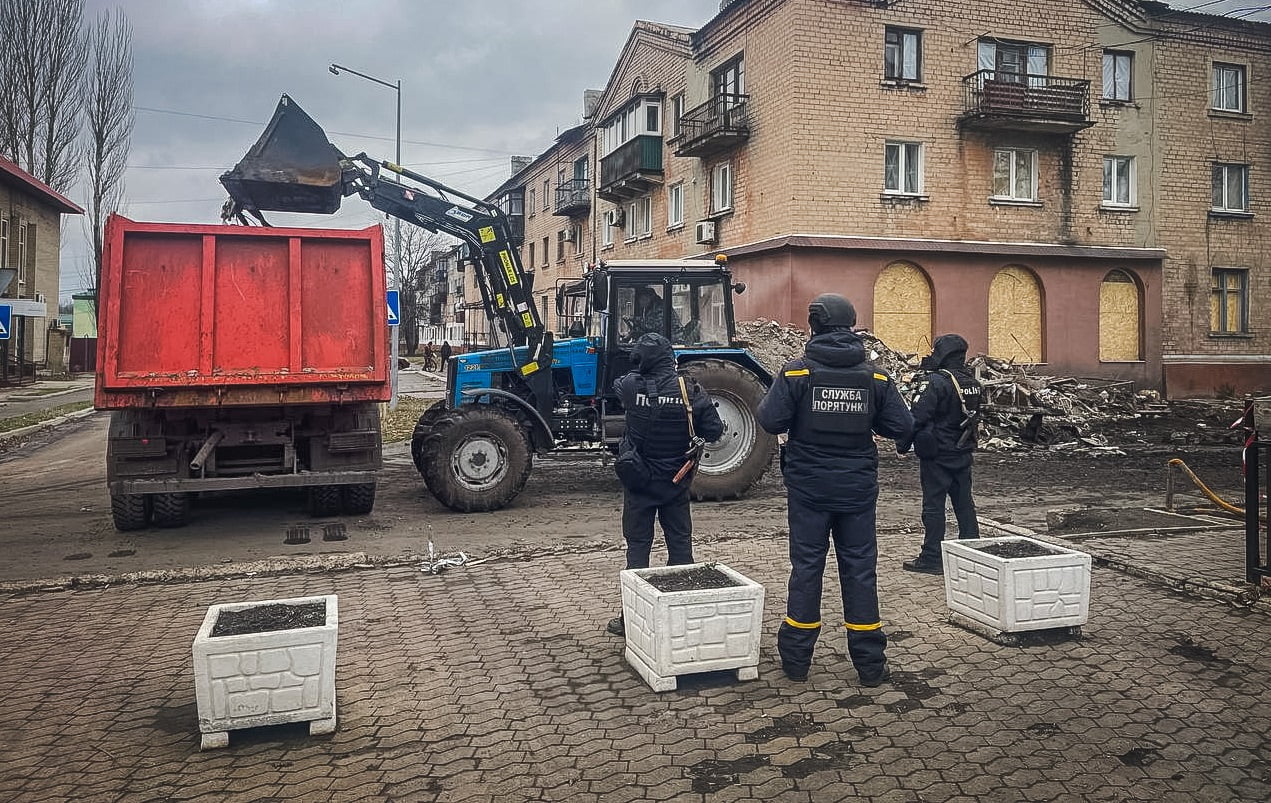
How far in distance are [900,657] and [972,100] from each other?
1954cm

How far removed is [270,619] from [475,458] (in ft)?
17.2

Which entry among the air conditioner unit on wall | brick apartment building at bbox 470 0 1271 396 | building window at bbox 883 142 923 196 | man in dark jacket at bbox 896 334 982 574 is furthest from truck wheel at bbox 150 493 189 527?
building window at bbox 883 142 923 196

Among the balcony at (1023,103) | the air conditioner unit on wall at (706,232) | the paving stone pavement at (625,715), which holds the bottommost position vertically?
the paving stone pavement at (625,715)

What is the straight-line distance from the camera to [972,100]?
854 inches

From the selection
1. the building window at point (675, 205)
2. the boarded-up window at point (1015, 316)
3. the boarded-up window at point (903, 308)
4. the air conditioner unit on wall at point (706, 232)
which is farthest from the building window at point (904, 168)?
the building window at point (675, 205)

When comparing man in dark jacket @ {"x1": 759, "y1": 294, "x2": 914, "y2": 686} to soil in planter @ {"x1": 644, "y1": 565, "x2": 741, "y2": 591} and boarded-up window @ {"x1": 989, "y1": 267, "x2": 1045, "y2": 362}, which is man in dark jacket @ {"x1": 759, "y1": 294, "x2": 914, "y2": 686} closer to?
soil in planter @ {"x1": 644, "y1": 565, "x2": 741, "y2": 591}

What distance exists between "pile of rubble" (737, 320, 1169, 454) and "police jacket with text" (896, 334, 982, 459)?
331 inches

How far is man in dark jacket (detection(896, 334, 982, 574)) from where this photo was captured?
7.25m

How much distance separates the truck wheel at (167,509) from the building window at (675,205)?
1989 centimetres

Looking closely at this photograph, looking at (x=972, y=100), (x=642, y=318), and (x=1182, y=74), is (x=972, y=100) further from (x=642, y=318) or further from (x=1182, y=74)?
(x=642, y=318)

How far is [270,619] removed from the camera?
4.63 meters

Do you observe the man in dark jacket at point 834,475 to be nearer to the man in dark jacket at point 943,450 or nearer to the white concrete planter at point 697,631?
the white concrete planter at point 697,631

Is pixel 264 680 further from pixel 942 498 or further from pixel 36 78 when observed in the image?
pixel 36 78

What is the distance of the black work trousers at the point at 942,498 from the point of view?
287 inches
